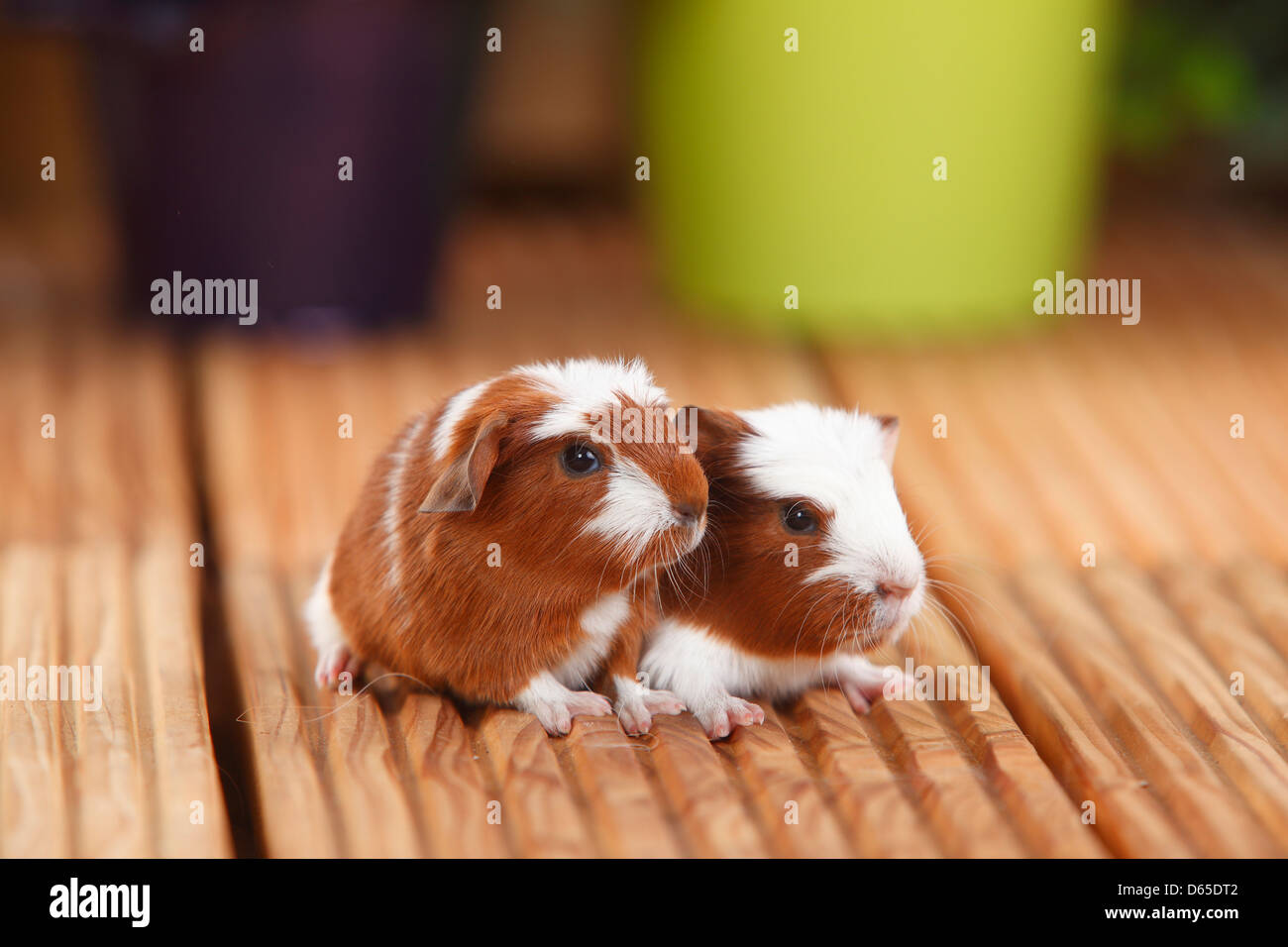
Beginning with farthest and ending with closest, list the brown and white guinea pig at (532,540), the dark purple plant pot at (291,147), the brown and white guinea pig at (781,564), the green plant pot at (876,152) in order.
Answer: the green plant pot at (876,152) → the dark purple plant pot at (291,147) → the brown and white guinea pig at (781,564) → the brown and white guinea pig at (532,540)

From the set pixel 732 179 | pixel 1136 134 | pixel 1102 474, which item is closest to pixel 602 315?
pixel 732 179

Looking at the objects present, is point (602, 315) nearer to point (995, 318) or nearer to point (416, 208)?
point (416, 208)

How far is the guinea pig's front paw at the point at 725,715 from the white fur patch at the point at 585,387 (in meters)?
0.40

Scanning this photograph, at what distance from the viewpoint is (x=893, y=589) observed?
6.42 feet

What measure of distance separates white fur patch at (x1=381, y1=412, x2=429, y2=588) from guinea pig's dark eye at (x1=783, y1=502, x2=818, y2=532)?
46cm

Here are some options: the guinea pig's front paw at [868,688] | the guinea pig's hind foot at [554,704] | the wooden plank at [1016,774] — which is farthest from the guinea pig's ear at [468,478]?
the wooden plank at [1016,774]

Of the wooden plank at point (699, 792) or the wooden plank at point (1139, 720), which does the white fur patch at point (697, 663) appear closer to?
the wooden plank at point (699, 792)

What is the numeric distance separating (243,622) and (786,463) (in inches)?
36.4

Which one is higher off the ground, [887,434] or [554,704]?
[887,434]

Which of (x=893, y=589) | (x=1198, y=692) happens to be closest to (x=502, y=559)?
(x=893, y=589)

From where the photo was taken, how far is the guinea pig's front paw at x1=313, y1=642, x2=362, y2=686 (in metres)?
2.13

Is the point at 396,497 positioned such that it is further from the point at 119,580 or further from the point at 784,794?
the point at 119,580

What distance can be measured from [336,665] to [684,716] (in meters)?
0.49

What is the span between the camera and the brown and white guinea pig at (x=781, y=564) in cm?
196
